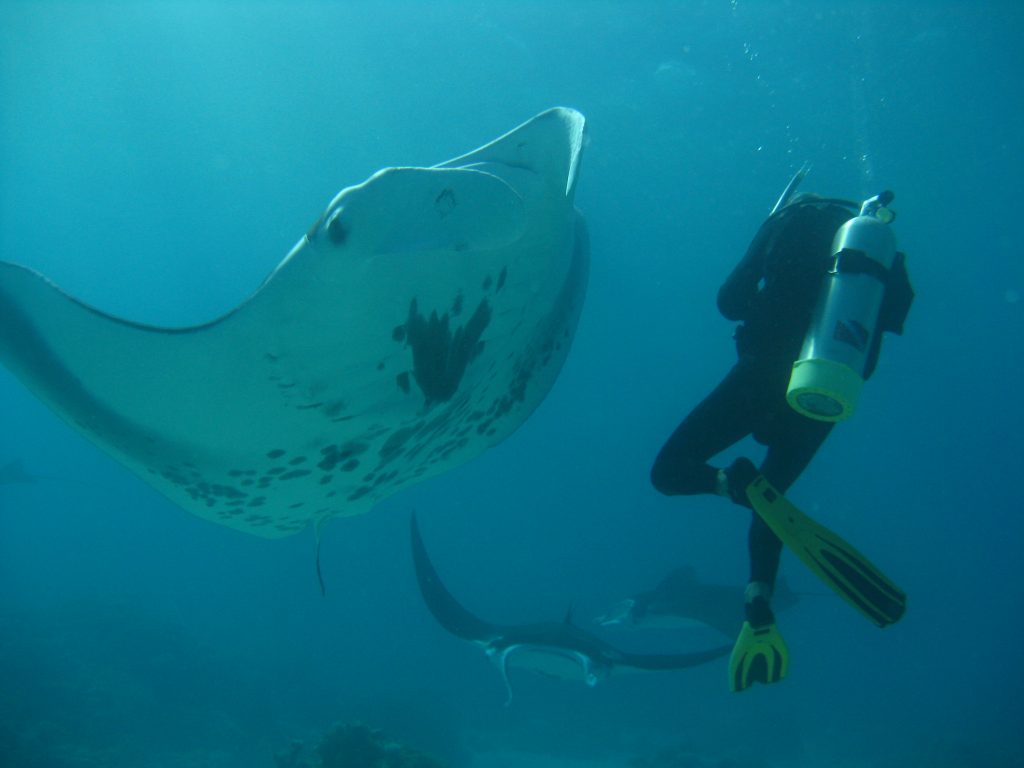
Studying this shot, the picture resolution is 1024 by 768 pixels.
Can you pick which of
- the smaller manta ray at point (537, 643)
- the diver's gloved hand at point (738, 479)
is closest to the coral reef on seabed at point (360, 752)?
the smaller manta ray at point (537, 643)

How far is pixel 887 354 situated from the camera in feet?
155

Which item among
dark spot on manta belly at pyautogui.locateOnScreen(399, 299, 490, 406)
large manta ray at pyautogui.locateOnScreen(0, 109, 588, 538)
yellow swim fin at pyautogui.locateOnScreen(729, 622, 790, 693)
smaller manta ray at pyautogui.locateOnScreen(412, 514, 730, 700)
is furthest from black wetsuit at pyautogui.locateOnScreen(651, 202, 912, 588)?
smaller manta ray at pyautogui.locateOnScreen(412, 514, 730, 700)

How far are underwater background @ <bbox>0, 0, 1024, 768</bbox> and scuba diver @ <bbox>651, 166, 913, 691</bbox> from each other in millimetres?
13072

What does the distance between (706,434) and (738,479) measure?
0.56 meters

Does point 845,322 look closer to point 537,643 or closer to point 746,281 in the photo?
point 746,281

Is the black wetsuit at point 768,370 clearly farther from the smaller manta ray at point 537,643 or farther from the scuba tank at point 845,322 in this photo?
the smaller manta ray at point 537,643

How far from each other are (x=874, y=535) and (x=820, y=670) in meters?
23.8

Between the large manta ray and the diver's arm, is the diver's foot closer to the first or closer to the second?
the diver's arm

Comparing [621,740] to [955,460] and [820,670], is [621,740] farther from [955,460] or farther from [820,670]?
[955,460]

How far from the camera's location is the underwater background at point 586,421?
19016 millimetres

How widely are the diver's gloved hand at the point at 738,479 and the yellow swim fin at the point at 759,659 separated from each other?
67 centimetres

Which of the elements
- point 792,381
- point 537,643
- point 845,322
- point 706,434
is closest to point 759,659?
point 706,434

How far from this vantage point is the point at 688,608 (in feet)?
42.1

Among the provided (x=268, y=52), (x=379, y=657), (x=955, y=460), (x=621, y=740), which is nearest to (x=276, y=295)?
(x=621, y=740)
